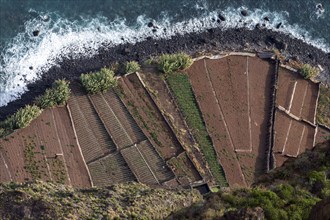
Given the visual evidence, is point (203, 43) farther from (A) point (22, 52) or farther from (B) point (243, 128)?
(A) point (22, 52)

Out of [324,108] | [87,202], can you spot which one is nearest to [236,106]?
[324,108]

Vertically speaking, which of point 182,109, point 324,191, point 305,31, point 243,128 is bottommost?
point 324,191

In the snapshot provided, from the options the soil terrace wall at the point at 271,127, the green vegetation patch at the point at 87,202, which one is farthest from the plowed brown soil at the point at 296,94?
the green vegetation patch at the point at 87,202

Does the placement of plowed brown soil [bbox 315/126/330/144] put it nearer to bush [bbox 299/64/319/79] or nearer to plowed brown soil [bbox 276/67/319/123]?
plowed brown soil [bbox 276/67/319/123]

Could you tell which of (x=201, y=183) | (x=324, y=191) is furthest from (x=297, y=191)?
(x=201, y=183)

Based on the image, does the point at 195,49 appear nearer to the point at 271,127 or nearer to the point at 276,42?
the point at 276,42

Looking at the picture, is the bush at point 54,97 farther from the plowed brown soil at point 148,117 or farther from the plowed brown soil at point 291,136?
the plowed brown soil at point 291,136

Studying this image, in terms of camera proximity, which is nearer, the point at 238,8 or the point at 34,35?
the point at 34,35

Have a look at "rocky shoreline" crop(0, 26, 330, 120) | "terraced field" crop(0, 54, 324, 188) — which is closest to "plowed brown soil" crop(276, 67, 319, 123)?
"terraced field" crop(0, 54, 324, 188)
